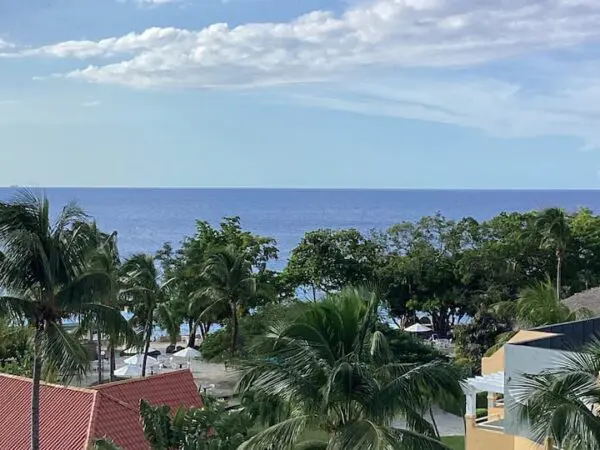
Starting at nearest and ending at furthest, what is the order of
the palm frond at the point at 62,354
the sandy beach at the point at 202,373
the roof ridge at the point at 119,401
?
→ 1. the palm frond at the point at 62,354
2. the roof ridge at the point at 119,401
3. the sandy beach at the point at 202,373

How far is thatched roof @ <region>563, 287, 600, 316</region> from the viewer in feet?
101

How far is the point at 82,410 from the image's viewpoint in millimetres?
19906

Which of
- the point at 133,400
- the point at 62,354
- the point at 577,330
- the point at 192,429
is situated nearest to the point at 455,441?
the point at 577,330

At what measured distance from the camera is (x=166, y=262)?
1695 inches

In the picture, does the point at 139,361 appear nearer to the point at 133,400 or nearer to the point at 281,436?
the point at 133,400

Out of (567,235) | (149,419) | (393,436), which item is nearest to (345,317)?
(393,436)

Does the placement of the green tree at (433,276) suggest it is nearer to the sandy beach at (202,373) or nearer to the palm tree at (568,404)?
the sandy beach at (202,373)

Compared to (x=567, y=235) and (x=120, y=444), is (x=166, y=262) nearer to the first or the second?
(x=567, y=235)

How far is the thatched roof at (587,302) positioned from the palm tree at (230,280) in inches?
538

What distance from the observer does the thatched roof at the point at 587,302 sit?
101ft

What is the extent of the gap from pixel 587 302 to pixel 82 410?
21.0m

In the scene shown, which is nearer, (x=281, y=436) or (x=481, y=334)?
(x=281, y=436)

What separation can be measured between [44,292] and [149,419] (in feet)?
11.6

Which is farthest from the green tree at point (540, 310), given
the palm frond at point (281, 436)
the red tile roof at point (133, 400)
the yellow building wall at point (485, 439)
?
the palm frond at point (281, 436)
